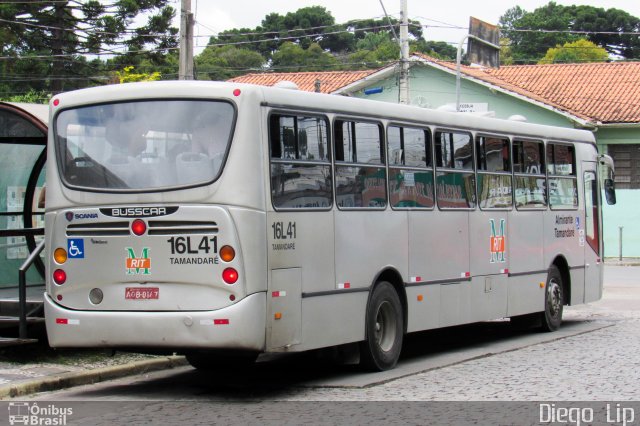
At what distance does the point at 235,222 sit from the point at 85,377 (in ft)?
8.88

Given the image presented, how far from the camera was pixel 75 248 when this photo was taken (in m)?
10.5

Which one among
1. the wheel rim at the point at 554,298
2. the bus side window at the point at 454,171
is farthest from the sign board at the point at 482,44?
the bus side window at the point at 454,171

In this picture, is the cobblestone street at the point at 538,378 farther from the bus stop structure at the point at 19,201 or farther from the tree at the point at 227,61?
the tree at the point at 227,61

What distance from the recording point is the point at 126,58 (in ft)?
145

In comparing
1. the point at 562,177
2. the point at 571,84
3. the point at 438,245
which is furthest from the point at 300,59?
the point at 438,245

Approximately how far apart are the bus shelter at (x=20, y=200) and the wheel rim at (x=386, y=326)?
14.1 ft

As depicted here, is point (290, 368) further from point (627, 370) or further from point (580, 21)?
point (580, 21)

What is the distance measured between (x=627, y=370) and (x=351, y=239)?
3.26 metres

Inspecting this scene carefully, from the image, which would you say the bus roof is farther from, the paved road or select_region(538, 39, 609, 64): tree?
select_region(538, 39, 609, 64): tree

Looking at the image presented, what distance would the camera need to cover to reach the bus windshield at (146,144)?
10172 mm

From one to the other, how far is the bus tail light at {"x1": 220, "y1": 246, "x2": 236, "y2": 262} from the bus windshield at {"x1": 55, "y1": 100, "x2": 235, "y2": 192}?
66 cm

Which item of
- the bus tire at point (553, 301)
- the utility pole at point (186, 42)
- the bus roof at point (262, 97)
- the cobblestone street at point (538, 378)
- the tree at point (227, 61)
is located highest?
the tree at point (227, 61)

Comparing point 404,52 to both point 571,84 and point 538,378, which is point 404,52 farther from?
point 538,378

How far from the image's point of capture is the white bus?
9.96 m
